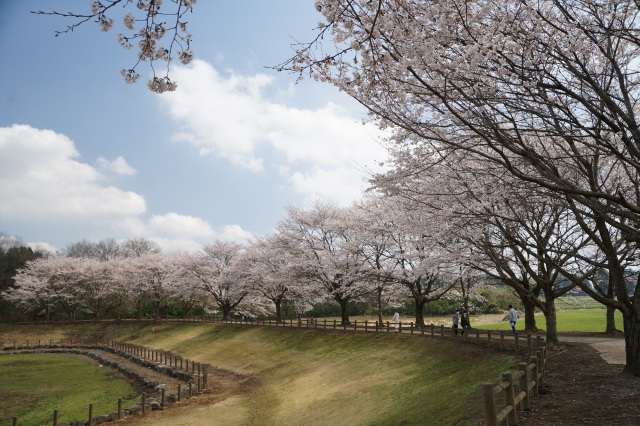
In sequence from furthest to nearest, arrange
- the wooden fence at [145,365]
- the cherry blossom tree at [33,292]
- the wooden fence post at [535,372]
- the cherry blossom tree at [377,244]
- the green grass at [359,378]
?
the cherry blossom tree at [33,292], the cherry blossom tree at [377,244], the wooden fence at [145,365], the green grass at [359,378], the wooden fence post at [535,372]

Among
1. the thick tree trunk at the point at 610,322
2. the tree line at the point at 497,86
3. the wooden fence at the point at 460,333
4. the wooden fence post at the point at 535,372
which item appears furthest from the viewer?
the thick tree trunk at the point at 610,322

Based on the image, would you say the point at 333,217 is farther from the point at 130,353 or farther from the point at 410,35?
the point at 410,35

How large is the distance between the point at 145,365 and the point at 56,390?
25.1 ft

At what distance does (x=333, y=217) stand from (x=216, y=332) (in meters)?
15.3

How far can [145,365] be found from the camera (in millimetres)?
30953

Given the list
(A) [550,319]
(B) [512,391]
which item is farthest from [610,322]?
(B) [512,391]

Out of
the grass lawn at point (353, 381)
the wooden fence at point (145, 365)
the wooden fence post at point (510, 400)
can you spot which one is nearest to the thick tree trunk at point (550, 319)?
the grass lawn at point (353, 381)

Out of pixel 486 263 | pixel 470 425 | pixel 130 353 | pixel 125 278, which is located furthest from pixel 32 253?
pixel 470 425

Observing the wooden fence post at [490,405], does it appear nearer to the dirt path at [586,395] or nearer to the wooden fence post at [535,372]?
the dirt path at [586,395]

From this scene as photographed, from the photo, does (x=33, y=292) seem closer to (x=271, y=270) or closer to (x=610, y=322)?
(x=271, y=270)

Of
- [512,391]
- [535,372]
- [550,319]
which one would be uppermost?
[550,319]

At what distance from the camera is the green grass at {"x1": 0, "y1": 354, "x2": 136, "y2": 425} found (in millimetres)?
18625

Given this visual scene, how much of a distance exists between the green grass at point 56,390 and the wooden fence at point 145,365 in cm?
118

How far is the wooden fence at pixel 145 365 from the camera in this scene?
56.8 feet
